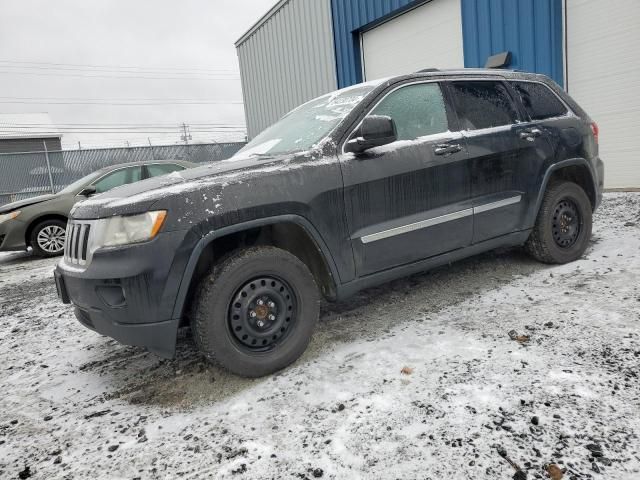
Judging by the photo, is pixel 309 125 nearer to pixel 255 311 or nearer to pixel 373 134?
pixel 373 134

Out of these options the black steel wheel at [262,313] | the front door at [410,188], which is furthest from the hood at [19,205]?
the front door at [410,188]

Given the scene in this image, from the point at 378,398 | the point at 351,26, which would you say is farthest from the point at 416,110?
the point at 351,26

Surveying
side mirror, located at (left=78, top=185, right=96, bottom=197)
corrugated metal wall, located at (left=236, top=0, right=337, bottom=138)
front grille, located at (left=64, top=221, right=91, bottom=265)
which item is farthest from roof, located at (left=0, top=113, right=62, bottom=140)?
front grille, located at (left=64, top=221, right=91, bottom=265)

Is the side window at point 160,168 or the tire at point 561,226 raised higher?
the side window at point 160,168

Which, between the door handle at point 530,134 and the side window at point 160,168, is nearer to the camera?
the door handle at point 530,134

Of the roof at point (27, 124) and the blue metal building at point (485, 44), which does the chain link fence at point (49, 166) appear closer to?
the blue metal building at point (485, 44)

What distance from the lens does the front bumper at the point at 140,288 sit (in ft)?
7.25

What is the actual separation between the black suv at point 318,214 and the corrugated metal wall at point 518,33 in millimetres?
4352

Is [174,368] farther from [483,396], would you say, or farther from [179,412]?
[483,396]

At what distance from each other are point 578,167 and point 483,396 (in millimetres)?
2916

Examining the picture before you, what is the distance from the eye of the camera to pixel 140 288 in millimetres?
2219

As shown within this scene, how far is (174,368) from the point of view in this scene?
276 cm

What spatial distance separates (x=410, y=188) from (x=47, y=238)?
6.71m

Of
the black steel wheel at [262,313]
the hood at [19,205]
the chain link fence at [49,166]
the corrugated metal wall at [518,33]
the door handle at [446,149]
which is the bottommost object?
the black steel wheel at [262,313]
